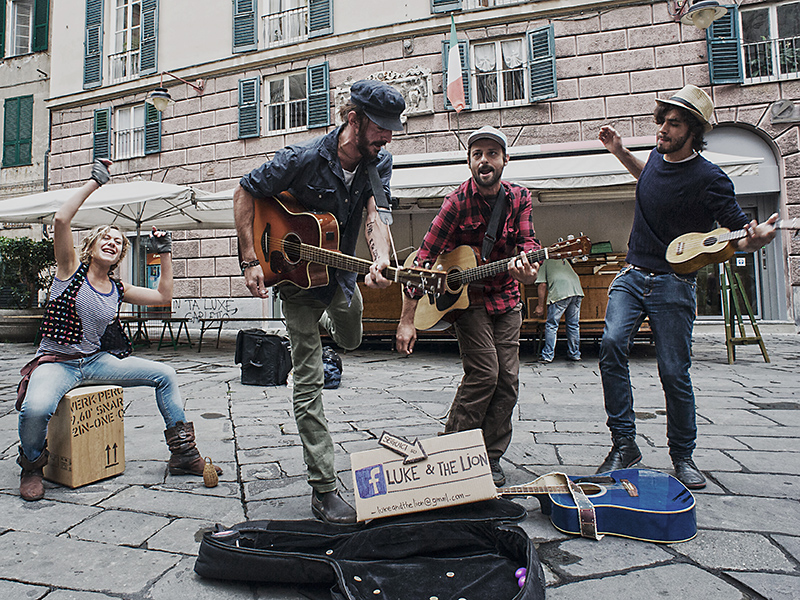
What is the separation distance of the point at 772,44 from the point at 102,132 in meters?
16.4

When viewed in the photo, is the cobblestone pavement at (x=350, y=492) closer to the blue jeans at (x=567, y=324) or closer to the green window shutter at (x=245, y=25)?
the blue jeans at (x=567, y=324)

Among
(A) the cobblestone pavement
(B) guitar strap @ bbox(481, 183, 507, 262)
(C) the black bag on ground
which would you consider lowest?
(A) the cobblestone pavement

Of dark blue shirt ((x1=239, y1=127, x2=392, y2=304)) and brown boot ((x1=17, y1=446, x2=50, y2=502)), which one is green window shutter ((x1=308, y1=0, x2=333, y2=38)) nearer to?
dark blue shirt ((x1=239, y1=127, x2=392, y2=304))

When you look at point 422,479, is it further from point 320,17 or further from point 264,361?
point 320,17

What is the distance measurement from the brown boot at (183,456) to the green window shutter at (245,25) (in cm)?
1318

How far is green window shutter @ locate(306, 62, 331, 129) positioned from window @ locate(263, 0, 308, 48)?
1.28 metres

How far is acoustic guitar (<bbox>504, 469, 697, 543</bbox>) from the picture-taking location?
2033 millimetres

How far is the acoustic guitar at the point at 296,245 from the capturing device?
242cm

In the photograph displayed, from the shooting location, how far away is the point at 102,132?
15359 millimetres

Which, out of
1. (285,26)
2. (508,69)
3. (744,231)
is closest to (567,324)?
(744,231)

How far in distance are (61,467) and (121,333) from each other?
29.9 inches

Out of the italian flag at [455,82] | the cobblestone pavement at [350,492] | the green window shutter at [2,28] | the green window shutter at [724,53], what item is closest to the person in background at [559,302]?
the cobblestone pavement at [350,492]

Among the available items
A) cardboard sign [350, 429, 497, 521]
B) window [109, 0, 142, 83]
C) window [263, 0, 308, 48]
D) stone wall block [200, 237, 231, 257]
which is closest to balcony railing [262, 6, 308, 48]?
window [263, 0, 308, 48]

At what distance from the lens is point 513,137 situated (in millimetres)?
11766
